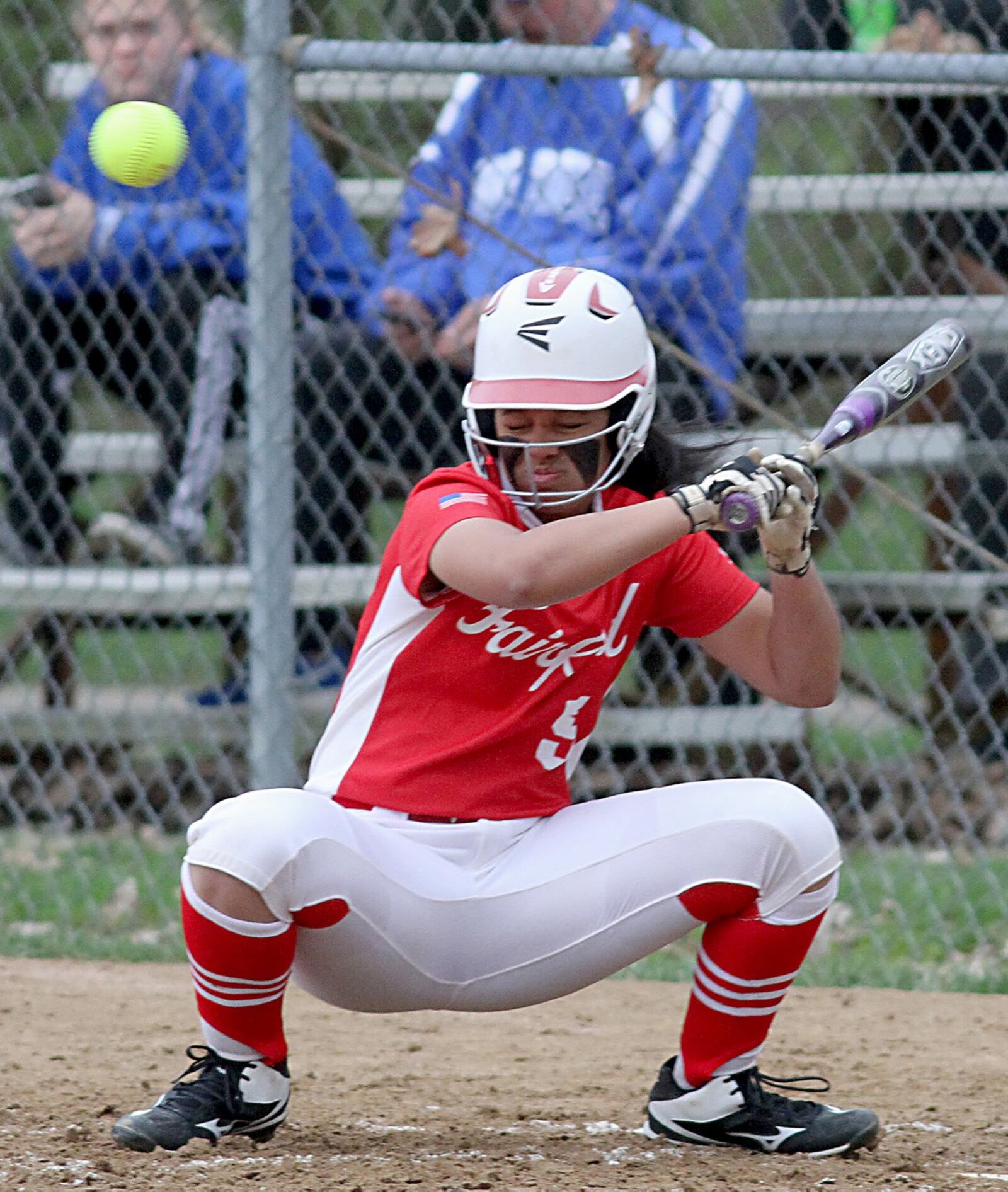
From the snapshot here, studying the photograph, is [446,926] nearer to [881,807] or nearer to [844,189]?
[844,189]

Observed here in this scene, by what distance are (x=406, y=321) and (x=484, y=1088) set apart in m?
2.39

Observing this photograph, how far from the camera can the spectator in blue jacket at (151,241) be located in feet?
16.0

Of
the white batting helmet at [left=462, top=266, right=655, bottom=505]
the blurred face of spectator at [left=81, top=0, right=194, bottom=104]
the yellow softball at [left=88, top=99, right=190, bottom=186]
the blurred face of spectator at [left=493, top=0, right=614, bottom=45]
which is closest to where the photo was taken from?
the white batting helmet at [left=462, top=266, right=655, bottom=505]

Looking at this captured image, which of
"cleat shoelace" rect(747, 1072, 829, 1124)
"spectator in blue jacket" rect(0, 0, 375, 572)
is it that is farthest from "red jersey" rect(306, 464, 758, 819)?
"spectator in blue jacket" rect(0, 0, 375, 572)

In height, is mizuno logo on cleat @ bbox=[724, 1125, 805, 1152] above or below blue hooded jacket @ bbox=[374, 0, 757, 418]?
below

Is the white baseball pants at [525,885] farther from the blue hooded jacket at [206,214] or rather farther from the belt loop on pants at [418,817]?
the blue hooded jacket at [206,214]

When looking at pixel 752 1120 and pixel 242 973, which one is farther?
pixel 752 1120

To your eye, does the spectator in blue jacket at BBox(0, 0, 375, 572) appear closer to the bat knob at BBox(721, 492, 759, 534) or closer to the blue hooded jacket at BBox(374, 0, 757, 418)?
the blue hooded jacket at BBox(374, 0, 757, 418)

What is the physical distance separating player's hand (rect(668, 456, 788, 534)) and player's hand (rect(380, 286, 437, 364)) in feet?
8.22

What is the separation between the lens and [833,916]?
492 centimetres

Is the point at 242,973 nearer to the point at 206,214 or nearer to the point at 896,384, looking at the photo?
the point at 896,384

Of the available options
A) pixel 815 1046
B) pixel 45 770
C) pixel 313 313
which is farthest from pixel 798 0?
pixel 45 770

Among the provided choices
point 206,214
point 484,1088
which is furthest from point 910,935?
point 206,214

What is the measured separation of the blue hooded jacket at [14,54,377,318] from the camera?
15.9 ft
